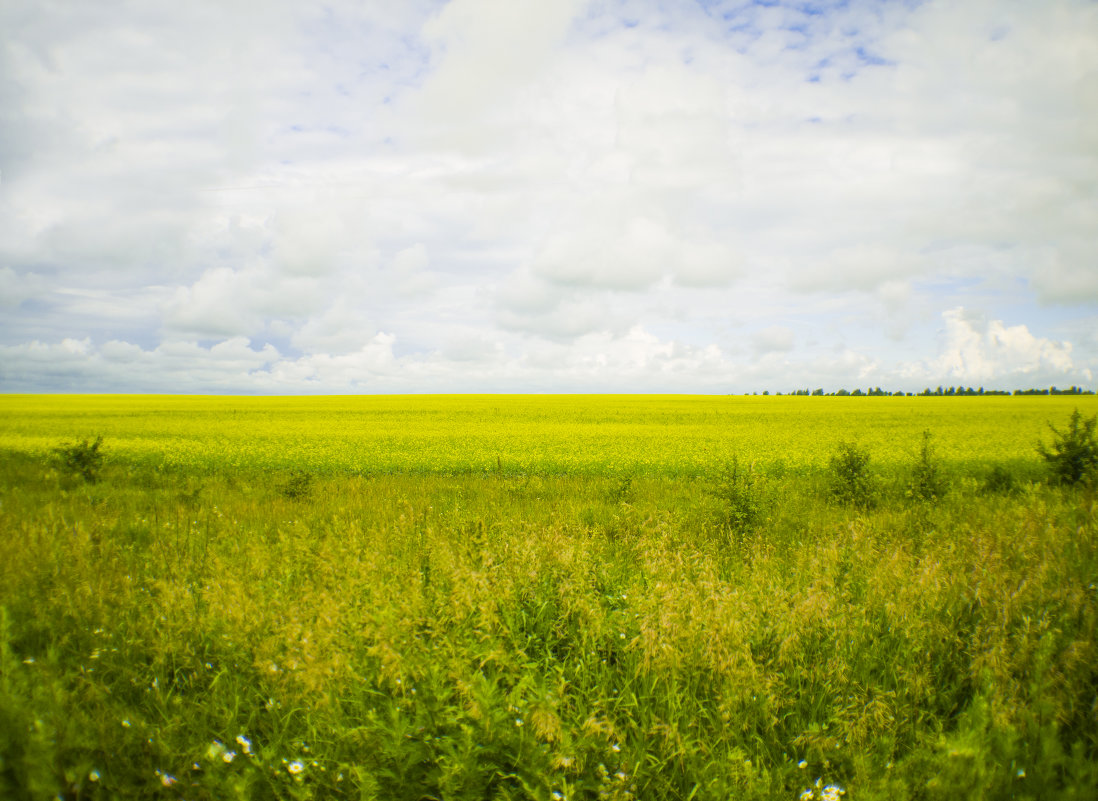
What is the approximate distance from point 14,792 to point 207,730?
77 cm

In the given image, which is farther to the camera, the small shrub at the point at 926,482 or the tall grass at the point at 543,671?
the small shrub at the point at 926,482

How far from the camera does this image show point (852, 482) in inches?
377

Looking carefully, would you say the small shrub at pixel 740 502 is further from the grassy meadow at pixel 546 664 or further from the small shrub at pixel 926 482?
the small shrub at pixel 926 482

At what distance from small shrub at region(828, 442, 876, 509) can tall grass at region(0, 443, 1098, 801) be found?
356 centimetres

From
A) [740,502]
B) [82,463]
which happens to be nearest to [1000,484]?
[740,502]

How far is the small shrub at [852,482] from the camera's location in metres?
9.16

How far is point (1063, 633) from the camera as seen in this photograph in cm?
342

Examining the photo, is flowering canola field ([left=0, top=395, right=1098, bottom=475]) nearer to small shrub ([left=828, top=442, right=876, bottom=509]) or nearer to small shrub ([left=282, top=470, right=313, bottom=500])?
small shrub ([left=282, top=470, right=313, bottom=500])

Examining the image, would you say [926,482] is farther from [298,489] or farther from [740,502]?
[298,489]

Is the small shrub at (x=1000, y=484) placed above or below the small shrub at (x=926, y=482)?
below

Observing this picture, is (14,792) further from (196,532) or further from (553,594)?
(196,532)

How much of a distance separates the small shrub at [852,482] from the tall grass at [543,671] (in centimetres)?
356

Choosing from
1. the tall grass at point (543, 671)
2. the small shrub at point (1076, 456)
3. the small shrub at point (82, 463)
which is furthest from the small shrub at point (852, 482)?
the small shrub at point (82, 463)

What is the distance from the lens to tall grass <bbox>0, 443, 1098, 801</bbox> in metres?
2.49
